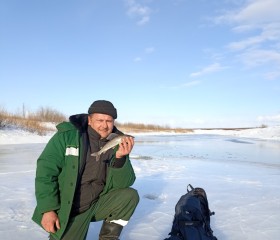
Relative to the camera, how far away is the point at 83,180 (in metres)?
2.75

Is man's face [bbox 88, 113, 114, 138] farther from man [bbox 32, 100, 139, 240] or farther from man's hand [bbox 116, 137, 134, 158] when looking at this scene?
man's hand [bbox 116, 137, 134, 158]

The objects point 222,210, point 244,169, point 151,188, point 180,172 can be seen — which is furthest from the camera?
point 244,169

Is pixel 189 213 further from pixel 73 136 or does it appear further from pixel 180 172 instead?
pixel 180 172

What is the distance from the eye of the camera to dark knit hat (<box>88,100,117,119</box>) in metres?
2.76

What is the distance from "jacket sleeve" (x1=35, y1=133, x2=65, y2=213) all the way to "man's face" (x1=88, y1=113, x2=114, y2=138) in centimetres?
36

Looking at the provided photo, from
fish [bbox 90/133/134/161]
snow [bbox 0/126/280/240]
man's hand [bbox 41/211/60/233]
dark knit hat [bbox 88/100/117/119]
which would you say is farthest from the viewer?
snow [bbox 0/126/280/240]

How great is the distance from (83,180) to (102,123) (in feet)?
1.74

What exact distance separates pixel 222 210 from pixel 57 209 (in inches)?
104

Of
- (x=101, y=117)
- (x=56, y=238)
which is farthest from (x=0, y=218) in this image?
(x=101, y=117)

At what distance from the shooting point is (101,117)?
2.79 metres

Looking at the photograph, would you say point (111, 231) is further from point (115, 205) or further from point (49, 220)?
point (49, 220)

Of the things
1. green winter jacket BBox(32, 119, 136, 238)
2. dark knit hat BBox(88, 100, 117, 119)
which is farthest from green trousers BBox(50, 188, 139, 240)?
dark knit hat BBox(88, 100, 117, 119)

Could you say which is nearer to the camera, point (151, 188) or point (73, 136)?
point (73, 136)

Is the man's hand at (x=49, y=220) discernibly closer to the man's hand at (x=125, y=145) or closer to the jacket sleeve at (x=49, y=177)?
the jacket sleeve at (x=49, y=177)
